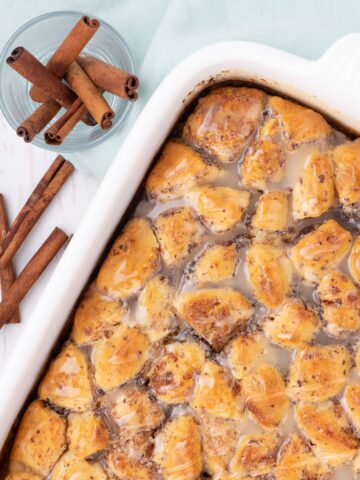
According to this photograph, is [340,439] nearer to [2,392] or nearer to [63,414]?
[63,414]

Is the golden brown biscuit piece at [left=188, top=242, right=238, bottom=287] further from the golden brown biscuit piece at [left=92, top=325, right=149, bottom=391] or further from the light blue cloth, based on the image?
the light blue cloth

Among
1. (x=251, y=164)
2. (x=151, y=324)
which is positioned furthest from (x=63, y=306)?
(x=251, y=164)

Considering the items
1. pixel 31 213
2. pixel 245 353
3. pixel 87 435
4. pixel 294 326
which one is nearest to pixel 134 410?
pixel 87 435

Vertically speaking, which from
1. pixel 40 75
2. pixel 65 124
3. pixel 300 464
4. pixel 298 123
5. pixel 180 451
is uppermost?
pixel 40 75

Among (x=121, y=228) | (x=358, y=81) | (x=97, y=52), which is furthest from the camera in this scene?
(x=97, y=52)

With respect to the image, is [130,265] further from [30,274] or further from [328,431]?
[328,431]

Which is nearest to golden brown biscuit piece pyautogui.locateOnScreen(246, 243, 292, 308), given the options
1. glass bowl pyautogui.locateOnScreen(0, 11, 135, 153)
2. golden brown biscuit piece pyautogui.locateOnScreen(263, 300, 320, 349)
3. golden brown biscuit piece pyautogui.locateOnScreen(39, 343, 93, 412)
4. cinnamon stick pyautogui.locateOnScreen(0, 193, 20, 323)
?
golden brown biscuit piece pyautogui.locateOnScreen(263, 300, 320, 349)
